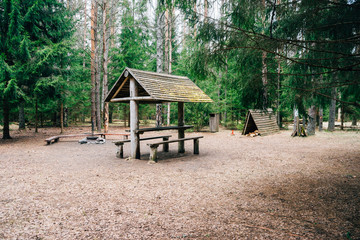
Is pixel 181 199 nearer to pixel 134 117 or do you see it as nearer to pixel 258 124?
pixel 134 117

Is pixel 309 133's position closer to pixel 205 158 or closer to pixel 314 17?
pixel 205 158

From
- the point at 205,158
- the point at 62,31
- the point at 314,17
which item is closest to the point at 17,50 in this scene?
the point at 62,31

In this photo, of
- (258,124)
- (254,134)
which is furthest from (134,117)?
(258,124)

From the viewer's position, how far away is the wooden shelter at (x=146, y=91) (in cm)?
749

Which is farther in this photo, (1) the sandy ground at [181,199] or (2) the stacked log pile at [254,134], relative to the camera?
(2) the stacked log pile at [254,134]

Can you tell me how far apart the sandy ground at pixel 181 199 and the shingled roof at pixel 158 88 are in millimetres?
2346

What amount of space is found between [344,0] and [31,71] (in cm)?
1330

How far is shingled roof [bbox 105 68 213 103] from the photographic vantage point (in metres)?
7.39

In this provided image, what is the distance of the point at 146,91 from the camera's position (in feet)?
23.5

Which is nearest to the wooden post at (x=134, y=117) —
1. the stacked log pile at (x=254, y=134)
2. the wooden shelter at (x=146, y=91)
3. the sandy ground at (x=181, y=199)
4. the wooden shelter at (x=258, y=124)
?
the wooden shelter at (x=146, y=91)

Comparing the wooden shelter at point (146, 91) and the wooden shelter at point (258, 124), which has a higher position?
the wooden shelter at point (146, 91)

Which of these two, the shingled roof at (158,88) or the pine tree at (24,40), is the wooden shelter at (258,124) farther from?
the pine tree at (24,40)

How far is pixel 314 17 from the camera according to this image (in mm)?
4414

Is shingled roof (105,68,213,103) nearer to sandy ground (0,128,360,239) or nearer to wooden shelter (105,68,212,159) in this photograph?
wooden shelter (105,68,212,159)
